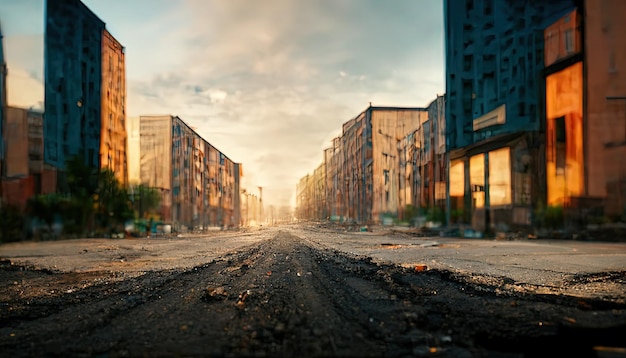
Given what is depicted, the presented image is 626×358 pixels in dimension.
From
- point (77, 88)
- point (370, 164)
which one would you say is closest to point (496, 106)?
point (77, 88)

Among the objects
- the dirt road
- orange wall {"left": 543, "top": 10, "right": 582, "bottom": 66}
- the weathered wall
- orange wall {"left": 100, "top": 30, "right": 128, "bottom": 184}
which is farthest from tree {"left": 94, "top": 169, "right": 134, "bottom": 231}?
the weathered wall

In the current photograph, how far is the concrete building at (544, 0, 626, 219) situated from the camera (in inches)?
533

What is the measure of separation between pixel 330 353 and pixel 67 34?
14533 mm

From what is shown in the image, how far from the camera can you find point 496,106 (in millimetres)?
17516

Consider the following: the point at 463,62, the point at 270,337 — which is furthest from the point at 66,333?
the point at 463,62

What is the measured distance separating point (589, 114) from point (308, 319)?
14.5 metres

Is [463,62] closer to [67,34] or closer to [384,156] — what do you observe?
[67,34]

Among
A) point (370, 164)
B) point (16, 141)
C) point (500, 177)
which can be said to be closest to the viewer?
point (16, 141)

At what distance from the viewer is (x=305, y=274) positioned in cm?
637

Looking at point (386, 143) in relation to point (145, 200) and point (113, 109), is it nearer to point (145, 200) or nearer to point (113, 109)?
point (145, 200)

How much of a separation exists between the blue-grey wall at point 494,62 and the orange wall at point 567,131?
60 centimetres

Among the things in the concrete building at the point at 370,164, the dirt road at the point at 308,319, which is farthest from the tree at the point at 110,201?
the concrete building at the point at 370,164

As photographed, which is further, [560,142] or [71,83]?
[560,142]

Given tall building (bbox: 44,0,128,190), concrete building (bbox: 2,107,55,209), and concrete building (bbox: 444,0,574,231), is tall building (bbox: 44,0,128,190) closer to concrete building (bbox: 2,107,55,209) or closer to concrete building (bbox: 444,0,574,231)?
concrete building (bbox: 2,107,55,209)
